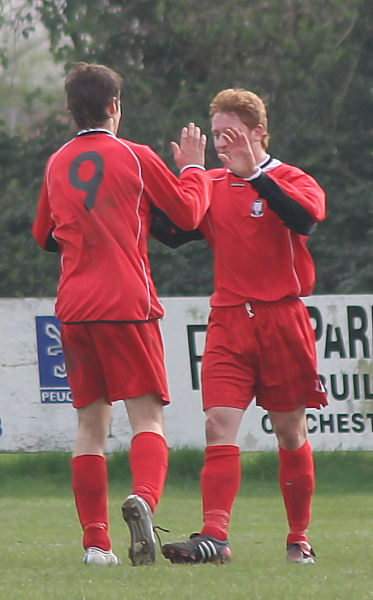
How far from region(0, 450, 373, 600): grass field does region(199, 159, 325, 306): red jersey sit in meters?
1.05

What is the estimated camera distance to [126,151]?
477cm

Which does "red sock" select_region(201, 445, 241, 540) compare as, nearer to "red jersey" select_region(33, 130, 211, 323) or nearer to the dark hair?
"red jersey" select_region(33, 130, 211, 323)

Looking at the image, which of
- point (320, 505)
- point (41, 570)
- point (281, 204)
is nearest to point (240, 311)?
point (281, 204)

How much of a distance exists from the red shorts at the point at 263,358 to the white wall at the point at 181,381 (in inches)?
168

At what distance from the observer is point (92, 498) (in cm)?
482

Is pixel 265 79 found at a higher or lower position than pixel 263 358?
higher

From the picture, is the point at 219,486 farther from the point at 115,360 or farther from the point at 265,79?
the point at 265,79

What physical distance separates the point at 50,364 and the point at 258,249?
4821mm

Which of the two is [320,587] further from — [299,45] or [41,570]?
[299,45]

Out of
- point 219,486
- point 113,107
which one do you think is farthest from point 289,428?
point 113,107

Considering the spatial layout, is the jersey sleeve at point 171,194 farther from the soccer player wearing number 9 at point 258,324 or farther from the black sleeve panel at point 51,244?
the black sleeve panel at point 51,244

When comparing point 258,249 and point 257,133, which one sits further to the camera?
point 257,133

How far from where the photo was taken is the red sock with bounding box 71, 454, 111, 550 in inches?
189

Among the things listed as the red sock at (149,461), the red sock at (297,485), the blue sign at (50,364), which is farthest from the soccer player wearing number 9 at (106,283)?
the blue sign at (50,364)
